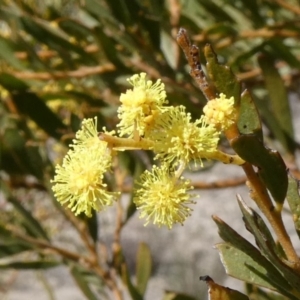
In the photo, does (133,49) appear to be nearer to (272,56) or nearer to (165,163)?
(272,56)

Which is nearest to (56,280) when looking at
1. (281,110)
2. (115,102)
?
(115,102)

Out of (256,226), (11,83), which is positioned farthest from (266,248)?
(11,83)

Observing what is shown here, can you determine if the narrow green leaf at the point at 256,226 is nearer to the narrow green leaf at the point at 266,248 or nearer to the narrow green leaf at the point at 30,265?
the narrow green leaf at the point at 266,248

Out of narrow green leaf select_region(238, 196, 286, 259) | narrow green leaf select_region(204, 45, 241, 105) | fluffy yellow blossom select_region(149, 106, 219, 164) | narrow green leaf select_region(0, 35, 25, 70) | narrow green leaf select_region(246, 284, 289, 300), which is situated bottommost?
narrow green leaf select_region(238, 196, 286, 259)

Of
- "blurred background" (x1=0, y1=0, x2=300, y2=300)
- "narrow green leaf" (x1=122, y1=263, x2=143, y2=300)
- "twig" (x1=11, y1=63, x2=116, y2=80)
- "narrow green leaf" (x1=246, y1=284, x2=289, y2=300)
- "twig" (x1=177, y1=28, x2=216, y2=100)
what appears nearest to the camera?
"twig" (x1=177, y1=28, x2=216, y2=100)

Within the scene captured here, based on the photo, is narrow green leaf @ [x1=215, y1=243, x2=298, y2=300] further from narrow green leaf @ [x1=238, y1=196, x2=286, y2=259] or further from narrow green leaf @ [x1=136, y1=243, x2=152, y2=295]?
narrow green leaf @ [x1=136, y1=243, x2=152, y2=295]

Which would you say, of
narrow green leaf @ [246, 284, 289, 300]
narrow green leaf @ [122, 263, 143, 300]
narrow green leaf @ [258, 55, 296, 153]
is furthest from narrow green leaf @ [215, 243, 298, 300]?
narrow green leaf @ [258, 55, 296, 153]
